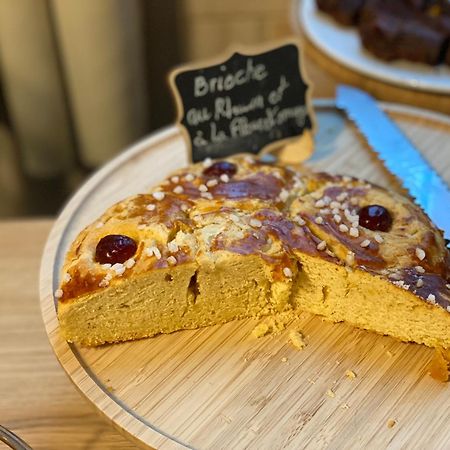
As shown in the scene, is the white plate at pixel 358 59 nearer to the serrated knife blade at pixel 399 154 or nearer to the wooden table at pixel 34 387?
the serrated knife blade at pixel 399 154

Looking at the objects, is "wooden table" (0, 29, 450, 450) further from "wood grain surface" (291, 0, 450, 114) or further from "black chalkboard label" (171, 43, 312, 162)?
"wood grain surface" (291, 0, 450, 114)

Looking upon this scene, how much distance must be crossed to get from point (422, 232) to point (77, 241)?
85cm

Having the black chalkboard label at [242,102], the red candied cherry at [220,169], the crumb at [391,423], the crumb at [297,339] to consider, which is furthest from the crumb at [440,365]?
the black chalkboard label at [242,102]

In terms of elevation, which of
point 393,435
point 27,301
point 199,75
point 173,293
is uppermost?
point 199,75

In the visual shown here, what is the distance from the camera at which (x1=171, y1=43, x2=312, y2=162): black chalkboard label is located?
1788 mm

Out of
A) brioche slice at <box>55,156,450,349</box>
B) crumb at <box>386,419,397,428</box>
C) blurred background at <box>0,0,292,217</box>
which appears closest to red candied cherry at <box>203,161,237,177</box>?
brioche slice at <box>55,156,450,349</box>

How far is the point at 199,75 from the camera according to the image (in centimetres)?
177

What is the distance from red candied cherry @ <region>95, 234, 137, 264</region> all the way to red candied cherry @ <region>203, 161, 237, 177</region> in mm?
350

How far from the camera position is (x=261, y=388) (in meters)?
1.40

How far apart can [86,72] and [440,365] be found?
2042mm

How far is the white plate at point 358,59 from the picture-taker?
7.42 feet

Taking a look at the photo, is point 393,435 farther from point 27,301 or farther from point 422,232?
point 27,301

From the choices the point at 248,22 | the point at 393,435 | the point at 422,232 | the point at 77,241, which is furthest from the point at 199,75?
the point at 248,22

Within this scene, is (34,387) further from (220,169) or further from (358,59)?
(358,59)
